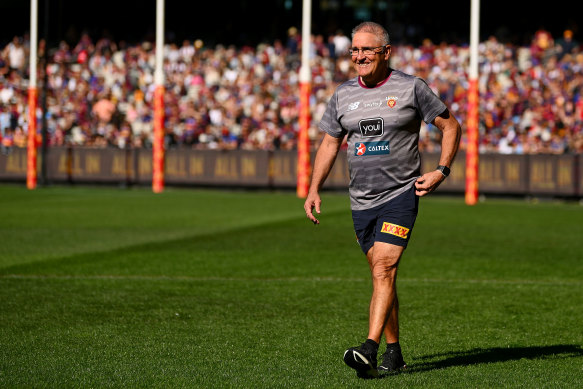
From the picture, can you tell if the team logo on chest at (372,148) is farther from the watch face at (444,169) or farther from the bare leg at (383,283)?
the bare leg at (383,283)

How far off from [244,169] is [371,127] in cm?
2228

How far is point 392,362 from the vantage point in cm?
583

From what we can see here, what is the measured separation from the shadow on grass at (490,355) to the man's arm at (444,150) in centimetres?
113

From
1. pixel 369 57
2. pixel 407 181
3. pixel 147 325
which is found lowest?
pixel 147 325

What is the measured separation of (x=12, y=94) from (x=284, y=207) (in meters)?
16.4

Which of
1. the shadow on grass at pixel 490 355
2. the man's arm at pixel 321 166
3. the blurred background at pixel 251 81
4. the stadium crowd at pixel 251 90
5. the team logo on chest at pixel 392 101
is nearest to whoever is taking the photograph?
the team logo on chest at pixel 392 101

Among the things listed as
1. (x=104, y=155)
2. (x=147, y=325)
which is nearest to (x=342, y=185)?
(x=104, y=155)

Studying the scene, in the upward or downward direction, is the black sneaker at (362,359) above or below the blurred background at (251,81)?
below

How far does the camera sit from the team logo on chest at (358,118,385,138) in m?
5.64

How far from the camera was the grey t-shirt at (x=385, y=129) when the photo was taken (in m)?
5.62

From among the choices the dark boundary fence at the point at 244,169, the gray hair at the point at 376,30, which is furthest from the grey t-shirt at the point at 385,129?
the dark boundary fence at the point at 244,169

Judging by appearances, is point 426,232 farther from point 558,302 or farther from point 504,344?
point 504,344

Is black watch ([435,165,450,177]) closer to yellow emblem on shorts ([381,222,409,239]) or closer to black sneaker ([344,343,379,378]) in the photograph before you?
yellow emblem on shorts ([381,222,409,239])

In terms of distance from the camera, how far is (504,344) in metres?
6.81
